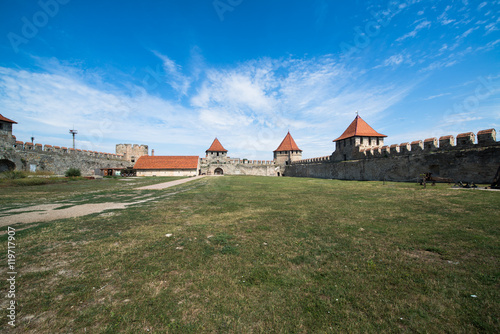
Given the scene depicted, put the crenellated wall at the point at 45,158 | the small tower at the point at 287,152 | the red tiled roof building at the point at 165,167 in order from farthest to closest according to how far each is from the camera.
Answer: the small tower at the point at 287,152, the red tiled roof building at the point at 165,167, the crenellated wall at the point at 45,158

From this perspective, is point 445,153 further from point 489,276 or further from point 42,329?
point 42,329

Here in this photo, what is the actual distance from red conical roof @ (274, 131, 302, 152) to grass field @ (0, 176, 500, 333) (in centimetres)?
4976

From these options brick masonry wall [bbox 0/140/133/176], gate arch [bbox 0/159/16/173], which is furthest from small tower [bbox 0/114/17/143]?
gate arch [bbox 0/159/16/173]

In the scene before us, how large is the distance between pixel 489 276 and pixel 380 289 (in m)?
1.49

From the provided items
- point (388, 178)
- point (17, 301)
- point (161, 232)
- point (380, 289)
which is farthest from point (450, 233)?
point (388, 178)

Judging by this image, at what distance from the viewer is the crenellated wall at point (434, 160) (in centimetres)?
1377

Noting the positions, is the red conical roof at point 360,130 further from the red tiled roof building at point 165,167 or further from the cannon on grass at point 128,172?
the cannon on grass at point 128,172

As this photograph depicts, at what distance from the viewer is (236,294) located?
7.30ft

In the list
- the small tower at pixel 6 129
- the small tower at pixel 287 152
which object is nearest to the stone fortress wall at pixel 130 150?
the small tower at pixel 6 129

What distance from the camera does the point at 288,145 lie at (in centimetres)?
5491

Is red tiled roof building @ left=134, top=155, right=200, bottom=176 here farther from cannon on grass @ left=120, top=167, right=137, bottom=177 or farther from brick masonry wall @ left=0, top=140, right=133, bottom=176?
brick masonry wall @ left=0, top=140, right=133, bottom=176

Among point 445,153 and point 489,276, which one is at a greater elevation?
point 445,153

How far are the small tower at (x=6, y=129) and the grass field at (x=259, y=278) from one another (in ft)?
87.5

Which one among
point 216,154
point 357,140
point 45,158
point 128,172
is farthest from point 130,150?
point 357,140
